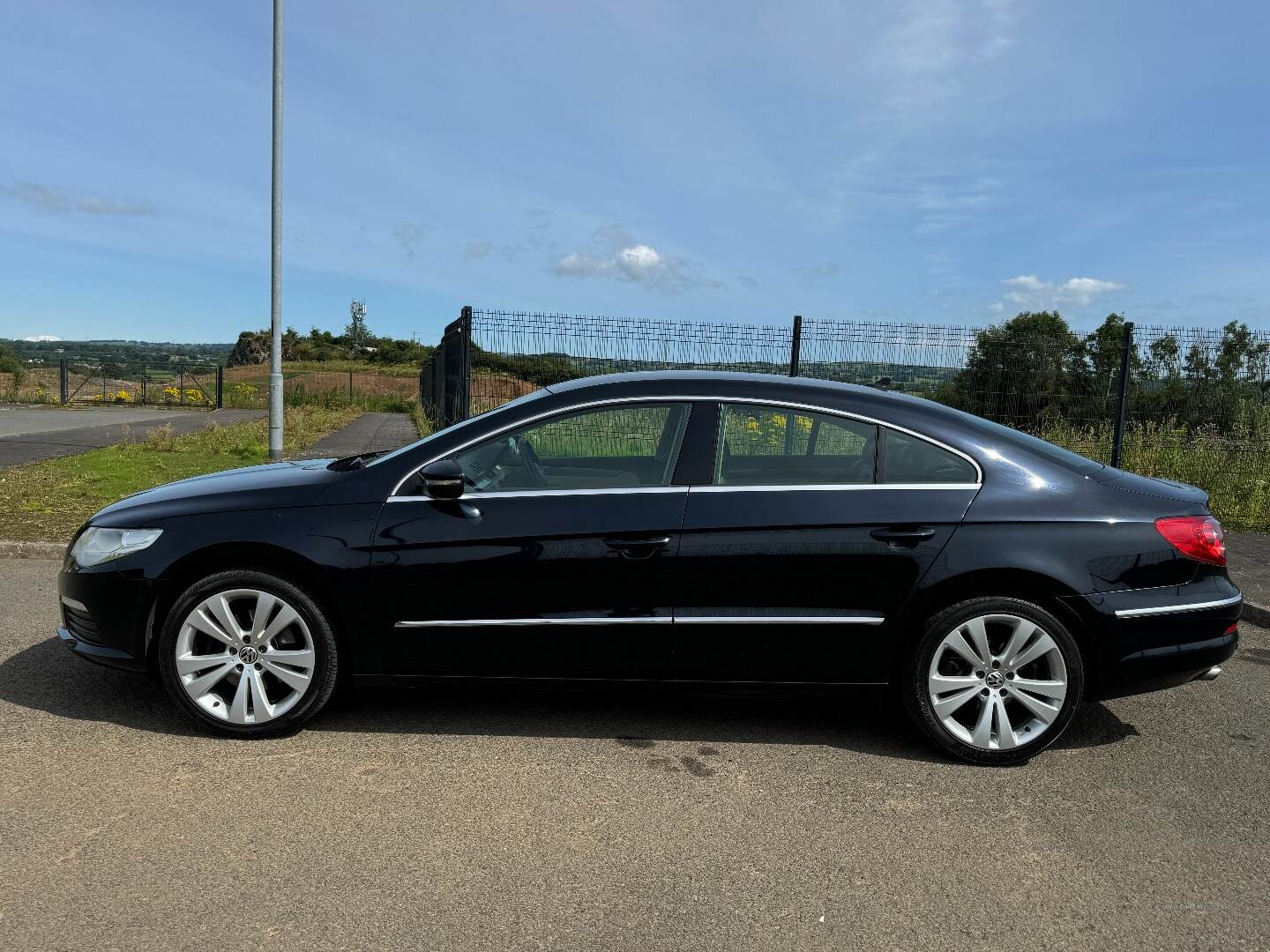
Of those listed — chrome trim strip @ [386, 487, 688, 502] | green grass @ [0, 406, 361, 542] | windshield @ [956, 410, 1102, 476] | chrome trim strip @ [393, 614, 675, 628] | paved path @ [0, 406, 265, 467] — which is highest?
windshield @ [956, 410, 1102, 476]

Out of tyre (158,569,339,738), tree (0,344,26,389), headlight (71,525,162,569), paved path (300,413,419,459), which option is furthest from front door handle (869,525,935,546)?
tree (0,344,26,389)

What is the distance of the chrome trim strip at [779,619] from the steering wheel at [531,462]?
80 centimetres

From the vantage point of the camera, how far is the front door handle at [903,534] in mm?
4012

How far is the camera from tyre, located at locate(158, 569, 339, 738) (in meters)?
4.09

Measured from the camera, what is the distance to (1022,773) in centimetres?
401

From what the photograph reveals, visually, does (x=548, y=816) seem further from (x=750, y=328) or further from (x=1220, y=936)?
(x=750, y=328)

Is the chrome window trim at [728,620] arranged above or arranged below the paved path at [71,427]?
above

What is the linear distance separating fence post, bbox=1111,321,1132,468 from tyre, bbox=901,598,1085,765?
8080mm

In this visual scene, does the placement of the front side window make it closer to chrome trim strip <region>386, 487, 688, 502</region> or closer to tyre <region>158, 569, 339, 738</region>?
chrome trim strip <region>386, 487, 688, 502</region>

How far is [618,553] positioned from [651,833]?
3.53 ft

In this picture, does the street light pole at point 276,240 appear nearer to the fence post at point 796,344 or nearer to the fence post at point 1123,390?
the fence post at point 796,344

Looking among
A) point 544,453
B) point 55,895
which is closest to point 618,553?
point 544,453

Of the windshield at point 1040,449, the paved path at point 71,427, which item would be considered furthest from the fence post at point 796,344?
the paved path at point 71,427

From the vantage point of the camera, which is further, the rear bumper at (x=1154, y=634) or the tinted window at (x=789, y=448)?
the tinted window at (x=789, y=448)
